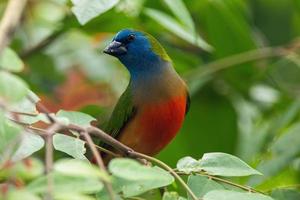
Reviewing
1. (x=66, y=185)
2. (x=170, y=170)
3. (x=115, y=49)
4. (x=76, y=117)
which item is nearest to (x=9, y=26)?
(x=66, y=185)

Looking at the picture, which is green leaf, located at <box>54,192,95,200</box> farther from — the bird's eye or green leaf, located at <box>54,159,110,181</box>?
the bird's eye

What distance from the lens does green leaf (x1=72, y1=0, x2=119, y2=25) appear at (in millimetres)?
1889

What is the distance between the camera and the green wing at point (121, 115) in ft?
9.62

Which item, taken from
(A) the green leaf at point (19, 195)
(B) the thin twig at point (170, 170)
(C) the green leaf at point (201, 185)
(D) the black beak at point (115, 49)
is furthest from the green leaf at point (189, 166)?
(D) the black beak at point (115, 49)

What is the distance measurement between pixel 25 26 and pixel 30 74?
0.31m

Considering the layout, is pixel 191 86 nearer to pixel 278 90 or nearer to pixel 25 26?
pixel 278 90

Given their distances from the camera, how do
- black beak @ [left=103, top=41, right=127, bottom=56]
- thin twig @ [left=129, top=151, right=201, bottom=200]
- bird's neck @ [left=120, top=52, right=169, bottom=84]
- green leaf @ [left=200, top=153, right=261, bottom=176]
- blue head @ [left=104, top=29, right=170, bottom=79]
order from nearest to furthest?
thin twig @ [left=129, top=151, right=201, bottom=200]
green leaf @ [left=200, top=153, right=261, bottom=176]
black beak @ [left=103, top=41, right=127, bottom=56]
blue head @ [left=104, top=29, right=170, bottom=79]
bird's neck @ [left=120, top=52, right=169, bottom=84]

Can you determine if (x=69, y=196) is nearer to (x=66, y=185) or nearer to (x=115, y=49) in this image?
(x=66, y=185)

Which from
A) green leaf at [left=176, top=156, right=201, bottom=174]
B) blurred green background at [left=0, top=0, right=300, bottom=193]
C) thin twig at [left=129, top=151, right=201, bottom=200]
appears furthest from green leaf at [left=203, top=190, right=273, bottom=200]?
blurred green background at [left=0, top=0, right=300, bottom=193]

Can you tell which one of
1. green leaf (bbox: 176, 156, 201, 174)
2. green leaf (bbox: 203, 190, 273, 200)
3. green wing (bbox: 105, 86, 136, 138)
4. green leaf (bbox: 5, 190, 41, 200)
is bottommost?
green wing (bbox: 105, 86, 136, 138)

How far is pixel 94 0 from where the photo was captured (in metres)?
1.94

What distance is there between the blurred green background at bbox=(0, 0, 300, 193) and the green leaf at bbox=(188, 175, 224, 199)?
63.6 inches

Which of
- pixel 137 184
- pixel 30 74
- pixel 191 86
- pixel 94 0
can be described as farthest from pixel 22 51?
pixel 137 184

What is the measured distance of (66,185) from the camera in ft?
3.84
